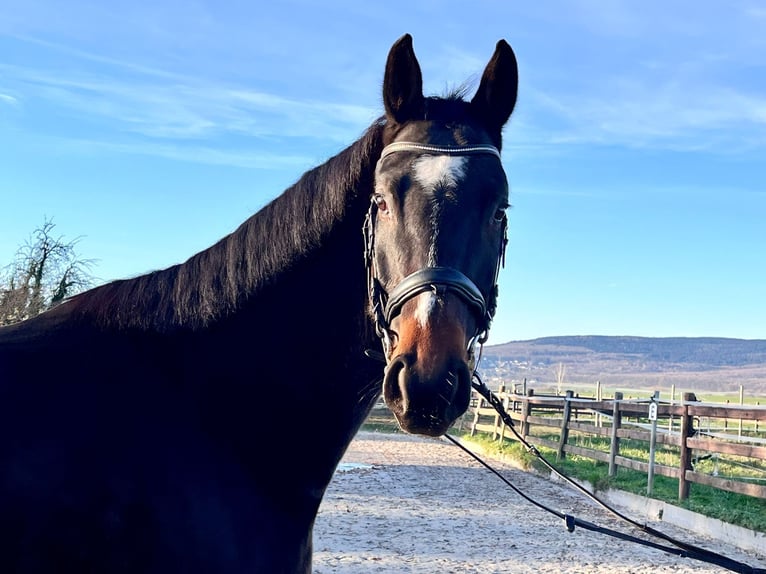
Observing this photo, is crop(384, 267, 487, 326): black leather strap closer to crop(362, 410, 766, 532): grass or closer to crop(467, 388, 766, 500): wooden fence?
crop(362, 410, 766, 532): grass

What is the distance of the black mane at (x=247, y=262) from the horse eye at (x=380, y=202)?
0.17 meters

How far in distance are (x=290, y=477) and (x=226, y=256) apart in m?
0.86

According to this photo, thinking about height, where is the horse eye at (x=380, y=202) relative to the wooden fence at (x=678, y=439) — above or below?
above

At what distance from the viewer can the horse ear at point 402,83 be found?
2.52 meters

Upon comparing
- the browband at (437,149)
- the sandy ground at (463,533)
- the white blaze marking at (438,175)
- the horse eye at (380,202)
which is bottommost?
the sandy ground at (463,533)

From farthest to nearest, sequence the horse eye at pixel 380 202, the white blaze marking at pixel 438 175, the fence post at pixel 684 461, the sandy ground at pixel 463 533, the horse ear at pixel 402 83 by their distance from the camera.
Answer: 1. the fence post at pixel 684 461
2. the sandy ground at pixel 463 533
3. the horse ear at pixel 402 83
4. the horse eye at pixel 380 202
5. the white blaze marking at pixel 438 175

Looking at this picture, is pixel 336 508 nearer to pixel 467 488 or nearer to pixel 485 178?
pixel 467 488

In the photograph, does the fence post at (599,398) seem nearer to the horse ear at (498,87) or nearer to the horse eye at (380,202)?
the horse ear at (498,87)

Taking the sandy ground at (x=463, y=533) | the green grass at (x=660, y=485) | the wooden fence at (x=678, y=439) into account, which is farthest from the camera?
the wooden fence at (x=678, y=439)

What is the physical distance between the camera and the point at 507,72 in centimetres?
266

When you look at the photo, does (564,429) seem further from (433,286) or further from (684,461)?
(433,286)

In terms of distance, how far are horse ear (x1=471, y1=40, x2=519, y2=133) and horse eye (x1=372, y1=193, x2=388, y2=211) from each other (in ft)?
1.92

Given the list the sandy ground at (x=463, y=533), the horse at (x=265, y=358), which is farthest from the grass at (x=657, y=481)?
the horse at (x=265, y=358)

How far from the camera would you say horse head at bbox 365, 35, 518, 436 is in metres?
2.02
